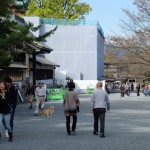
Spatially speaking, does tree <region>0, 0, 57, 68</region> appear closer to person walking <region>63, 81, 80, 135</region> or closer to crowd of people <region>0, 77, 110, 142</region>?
person walking <region>63, 81, 80, 135</region>

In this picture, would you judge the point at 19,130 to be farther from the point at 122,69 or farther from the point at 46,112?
the point at 122,69

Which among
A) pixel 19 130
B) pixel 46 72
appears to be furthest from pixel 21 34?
pixel 46 72

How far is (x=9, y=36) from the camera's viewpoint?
19.5 meters

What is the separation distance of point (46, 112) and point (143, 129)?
6534 millimetres

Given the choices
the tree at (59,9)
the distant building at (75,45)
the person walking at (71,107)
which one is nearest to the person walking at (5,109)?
the person walking at (71,107)

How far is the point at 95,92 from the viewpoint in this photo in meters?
12.1

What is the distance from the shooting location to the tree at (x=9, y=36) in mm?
19016

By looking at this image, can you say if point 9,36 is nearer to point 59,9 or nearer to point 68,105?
point 68,105

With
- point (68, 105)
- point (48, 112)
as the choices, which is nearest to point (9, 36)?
point (48, 112)

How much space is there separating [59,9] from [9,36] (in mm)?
47538

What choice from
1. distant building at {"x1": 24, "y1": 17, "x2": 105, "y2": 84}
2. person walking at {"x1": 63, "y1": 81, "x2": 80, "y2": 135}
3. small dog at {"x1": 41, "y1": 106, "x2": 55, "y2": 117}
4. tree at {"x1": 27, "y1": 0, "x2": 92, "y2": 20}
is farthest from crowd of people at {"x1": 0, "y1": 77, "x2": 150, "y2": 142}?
tree at {"x1": 27, "y1": 0, "x2": 92, "y2": 20}

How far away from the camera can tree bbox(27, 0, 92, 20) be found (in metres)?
65.2

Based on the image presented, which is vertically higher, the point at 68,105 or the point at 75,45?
the point at 75,45

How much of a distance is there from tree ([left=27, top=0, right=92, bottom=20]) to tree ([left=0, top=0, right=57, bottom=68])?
143 feet
